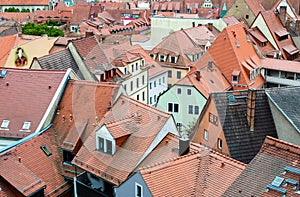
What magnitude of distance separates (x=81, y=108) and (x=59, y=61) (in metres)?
8.22

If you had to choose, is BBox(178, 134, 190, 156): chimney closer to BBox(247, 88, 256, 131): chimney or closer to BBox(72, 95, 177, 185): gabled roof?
BBox(72, 95, 177, 185): gabled roof

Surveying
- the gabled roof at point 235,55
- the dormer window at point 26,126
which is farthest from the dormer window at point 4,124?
the gabled roof at point 235,55

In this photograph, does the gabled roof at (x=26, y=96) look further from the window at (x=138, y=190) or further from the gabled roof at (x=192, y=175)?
the gabled roof at (x=192, y=175)

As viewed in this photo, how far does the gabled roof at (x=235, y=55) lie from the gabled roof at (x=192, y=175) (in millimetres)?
27055

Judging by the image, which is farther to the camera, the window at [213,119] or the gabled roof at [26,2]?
the gabled roof at [26,2]

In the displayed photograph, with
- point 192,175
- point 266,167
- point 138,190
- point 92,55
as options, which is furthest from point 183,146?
point 92,55

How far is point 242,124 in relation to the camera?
27.0 meters

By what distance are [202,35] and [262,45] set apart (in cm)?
831

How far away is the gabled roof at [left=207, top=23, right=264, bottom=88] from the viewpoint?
47031 mm

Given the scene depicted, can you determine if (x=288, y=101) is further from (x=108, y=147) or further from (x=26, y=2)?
(x=26, y=2)

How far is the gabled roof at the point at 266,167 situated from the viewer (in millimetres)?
16219

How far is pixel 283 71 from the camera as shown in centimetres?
4791

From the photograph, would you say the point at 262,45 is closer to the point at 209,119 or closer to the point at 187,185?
the point at 209,119

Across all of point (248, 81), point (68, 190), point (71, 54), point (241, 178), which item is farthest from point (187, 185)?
point (248, 81)
